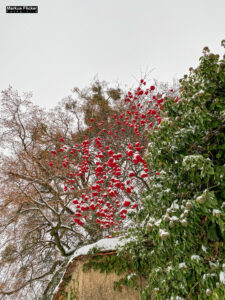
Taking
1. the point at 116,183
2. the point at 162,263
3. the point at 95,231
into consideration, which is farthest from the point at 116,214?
the point at 162,263

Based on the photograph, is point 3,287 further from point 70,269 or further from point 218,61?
point 218,61

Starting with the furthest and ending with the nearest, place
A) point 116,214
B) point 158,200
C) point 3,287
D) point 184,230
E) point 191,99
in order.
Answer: point 3,287
point 116,214
point 158,200
point 191,99
point 184,230

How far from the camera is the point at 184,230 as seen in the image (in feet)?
6.52

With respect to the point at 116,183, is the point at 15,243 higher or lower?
lower

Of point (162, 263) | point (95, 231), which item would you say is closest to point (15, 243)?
point (95, 231)

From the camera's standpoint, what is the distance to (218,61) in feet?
7.82

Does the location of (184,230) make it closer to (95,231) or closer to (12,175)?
(95,231)

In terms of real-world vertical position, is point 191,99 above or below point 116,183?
above

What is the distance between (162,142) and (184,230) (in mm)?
1099

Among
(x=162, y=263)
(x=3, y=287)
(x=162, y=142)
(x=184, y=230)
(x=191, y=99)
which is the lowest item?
(x=3, y=287)

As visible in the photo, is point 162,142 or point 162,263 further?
point 162,263

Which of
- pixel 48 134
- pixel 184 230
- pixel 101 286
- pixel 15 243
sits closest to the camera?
pixel 184 230

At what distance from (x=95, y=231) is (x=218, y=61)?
6.18 meters

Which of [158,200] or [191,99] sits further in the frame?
[158,200]
